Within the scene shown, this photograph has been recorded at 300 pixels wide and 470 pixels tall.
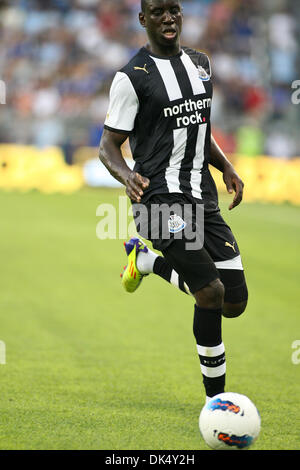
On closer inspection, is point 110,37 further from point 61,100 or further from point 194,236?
point 194,236

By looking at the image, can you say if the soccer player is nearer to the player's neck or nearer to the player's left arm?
the player's neck

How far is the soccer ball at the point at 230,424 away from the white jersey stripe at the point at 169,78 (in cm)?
180

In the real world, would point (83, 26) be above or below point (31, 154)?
above

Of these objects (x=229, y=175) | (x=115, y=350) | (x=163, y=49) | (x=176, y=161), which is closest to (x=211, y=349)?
(x=176, y=161)

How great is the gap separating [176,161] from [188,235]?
0.51 m

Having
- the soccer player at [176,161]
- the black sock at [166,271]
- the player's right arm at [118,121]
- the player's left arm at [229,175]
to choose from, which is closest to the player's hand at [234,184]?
the player's left arm at [229,175]

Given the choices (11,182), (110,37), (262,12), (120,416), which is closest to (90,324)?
(120,416)

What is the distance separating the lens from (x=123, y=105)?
450cm

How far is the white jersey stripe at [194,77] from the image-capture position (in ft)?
15.4

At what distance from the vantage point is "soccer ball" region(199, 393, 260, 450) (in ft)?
12.6

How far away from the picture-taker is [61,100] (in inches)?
864

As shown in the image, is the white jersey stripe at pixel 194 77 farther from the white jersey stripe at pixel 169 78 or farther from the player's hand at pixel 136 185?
the player's hand at pixel 136 185
